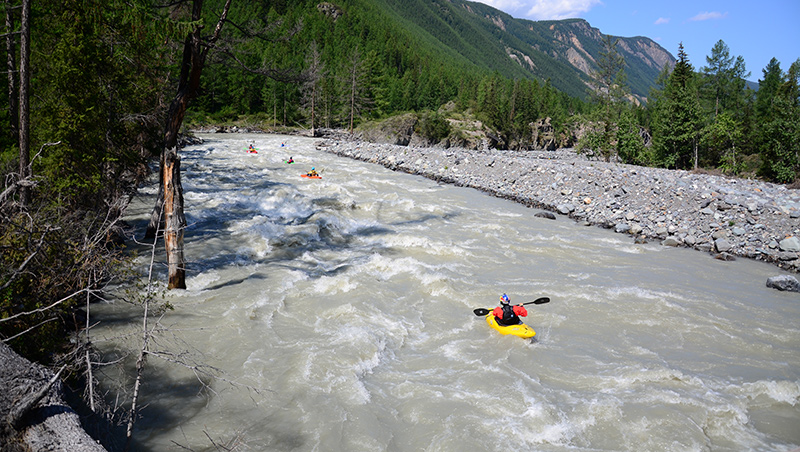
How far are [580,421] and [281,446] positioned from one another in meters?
3.97

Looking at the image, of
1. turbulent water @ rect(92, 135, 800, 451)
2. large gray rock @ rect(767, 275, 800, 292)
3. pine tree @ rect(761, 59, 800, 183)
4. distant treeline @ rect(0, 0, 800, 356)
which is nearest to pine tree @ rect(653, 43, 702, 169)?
distant treeline @ rect(0, 0, 800, 356)

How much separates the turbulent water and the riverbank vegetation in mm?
1738

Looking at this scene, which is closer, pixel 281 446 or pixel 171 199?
pixel 281 446

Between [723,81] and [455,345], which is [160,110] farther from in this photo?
[723,81]

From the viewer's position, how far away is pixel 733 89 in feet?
153

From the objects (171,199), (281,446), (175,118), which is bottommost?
(281,446)

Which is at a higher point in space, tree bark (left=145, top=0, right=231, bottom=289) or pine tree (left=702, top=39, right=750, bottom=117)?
pine tree (left=702, top=39, right=750, bottom=117)

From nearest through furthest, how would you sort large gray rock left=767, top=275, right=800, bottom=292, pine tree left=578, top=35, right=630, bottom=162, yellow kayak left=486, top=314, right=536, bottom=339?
yellow kayak left=486, top=314, right=536, bottom=339, large gray rock left=767, top=275, right=800, bottom=292, pine tree left=578, top=35, right=630, bottom=162

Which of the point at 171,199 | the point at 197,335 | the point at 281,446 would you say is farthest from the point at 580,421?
the point at 171,199

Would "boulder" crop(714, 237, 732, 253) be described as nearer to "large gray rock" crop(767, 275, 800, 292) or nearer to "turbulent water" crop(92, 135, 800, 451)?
"turbulent water" crop(92, 135, 800, 451)

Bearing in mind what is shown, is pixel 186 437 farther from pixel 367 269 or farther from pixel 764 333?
pixel 764 333

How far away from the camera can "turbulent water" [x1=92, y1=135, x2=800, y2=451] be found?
219 inches

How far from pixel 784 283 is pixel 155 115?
17834 mm

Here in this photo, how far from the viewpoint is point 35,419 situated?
2.95 metres
